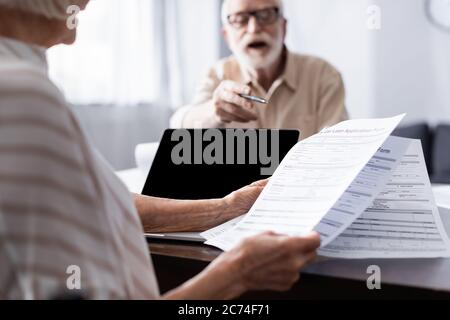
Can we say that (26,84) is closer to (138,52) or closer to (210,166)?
(210,166)

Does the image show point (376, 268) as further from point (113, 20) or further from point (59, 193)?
point (113, 20)

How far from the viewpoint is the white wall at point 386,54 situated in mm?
3143

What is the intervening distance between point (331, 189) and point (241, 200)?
0.71ft

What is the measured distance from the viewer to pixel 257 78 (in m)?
2.17

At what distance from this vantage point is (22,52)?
544 mm

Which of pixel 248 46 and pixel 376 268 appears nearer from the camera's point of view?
pixel 376 268

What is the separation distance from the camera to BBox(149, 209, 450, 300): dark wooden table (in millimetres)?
555

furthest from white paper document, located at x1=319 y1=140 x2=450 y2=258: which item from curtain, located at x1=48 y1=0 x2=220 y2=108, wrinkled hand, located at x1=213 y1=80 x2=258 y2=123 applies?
curtain, located at x1=48 y1=0 x2=220 y2=108

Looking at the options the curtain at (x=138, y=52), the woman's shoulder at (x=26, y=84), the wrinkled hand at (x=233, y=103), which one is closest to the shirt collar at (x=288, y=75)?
the wrinkled hand at (x=233, y=103)

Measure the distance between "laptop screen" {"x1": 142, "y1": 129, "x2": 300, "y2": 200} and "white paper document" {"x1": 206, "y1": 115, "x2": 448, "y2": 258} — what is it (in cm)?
15

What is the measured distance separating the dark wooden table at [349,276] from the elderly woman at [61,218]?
48mm

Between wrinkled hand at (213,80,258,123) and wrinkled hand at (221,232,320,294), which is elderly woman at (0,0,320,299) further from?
wrinkled hand at (213,80,258,123)
